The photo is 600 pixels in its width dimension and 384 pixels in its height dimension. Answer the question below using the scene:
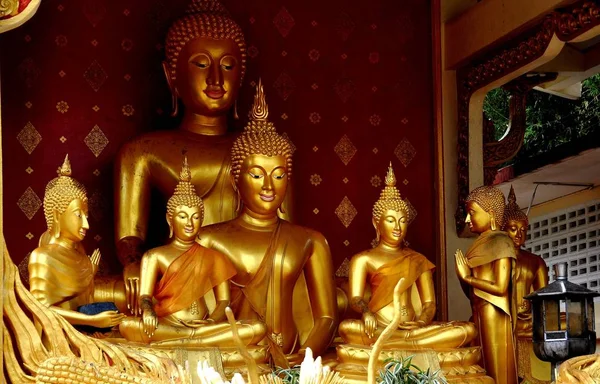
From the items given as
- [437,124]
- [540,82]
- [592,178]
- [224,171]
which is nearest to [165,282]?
[224,171]

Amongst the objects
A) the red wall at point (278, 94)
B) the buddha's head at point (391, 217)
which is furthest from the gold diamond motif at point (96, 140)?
the buddha's head at point (391, 217)

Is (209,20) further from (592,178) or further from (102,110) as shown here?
(592,178)

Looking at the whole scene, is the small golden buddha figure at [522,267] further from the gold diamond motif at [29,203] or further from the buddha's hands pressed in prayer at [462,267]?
the gold diamond motif at [29,203]

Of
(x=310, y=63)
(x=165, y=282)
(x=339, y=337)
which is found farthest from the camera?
(x=310, y=63)

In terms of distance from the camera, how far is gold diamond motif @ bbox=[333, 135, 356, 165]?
727cm

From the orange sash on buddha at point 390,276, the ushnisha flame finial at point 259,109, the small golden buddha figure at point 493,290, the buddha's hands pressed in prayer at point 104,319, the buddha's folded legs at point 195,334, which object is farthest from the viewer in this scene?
the ushnisha flame finial at point 259,109

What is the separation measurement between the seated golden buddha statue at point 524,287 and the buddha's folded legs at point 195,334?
52.0 inches

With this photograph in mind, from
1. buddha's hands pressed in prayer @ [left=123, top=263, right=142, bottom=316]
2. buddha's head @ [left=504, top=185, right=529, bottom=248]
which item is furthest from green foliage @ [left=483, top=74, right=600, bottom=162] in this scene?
buddha's hands pressed in prayer @ [left=123, top=263, right=142, bottom=316]

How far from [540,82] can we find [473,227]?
139 cm

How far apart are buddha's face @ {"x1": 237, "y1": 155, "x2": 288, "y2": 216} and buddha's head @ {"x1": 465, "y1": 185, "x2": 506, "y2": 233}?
827 millimetres

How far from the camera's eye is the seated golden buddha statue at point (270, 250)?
21.0 feet

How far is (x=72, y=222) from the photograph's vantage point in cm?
583

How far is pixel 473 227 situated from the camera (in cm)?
649

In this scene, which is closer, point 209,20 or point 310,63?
point 209,20
